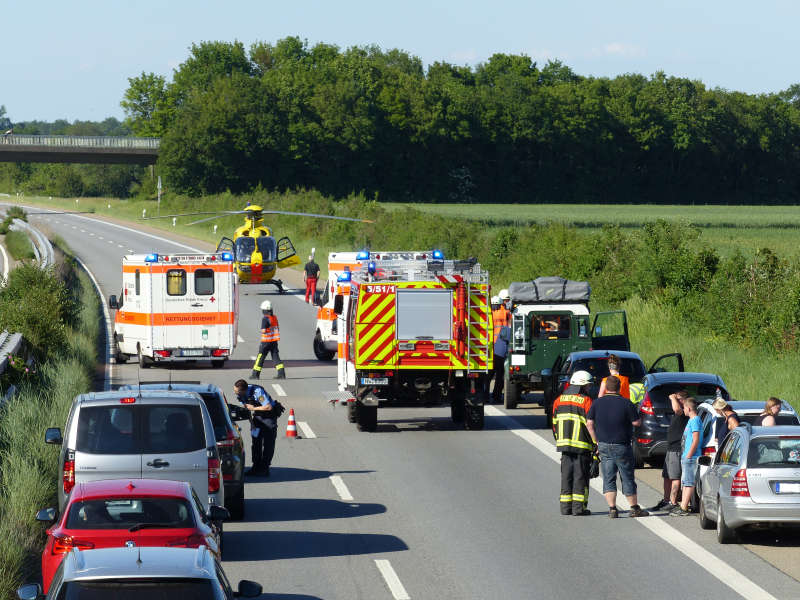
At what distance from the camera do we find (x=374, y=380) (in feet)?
77.3

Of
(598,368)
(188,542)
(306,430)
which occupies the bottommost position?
(306,430)

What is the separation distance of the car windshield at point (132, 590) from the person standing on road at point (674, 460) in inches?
418

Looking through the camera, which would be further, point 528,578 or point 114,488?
point 528,578

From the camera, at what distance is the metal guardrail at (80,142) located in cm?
11519

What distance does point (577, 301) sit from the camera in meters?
28.8

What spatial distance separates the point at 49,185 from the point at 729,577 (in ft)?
532

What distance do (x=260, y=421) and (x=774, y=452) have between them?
7.47 meters

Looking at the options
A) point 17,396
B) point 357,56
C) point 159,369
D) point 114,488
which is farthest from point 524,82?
point 114,488

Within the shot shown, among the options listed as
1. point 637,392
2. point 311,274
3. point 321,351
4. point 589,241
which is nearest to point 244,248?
point 311,274

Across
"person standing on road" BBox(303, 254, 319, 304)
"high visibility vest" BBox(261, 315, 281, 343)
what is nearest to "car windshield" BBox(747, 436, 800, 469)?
"high visibility vest" BBox(261, 315, 281, 343)

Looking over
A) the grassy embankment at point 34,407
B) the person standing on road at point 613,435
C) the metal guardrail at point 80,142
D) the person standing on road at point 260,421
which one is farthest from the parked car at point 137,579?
the metal guardrail at point 80,142

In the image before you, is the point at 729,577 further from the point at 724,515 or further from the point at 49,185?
the point at 49,185

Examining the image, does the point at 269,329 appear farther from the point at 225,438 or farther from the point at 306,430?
the point at 225,438

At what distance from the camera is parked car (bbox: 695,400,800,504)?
17.2 meters
